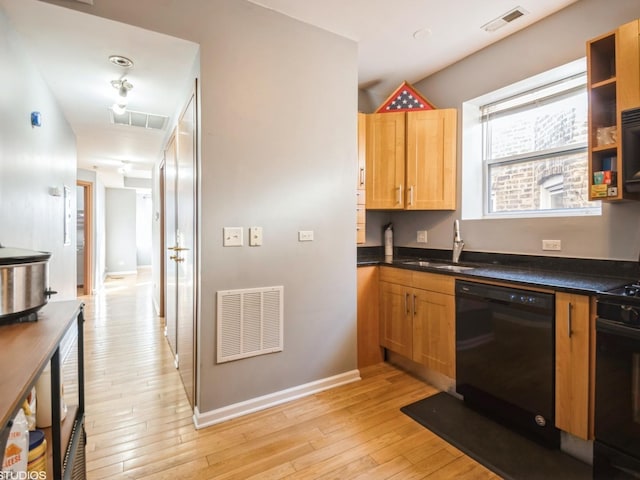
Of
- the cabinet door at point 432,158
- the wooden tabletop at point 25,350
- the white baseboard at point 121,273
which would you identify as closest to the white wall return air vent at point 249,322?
the wooden tabletop at point 25,350

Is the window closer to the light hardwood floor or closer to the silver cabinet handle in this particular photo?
the silver cabinet handle

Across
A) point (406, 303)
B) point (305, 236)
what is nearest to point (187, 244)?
point (305, 236)

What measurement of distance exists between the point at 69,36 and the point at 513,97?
3.30 meters

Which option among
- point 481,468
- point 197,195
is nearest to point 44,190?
point 197,195

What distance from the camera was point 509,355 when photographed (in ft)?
6.57

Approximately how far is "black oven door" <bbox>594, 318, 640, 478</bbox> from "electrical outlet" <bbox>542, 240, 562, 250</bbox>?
3.05 ft

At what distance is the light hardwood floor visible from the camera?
1709mm

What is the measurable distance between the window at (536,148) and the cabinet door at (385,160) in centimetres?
63

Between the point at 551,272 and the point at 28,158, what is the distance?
382cm

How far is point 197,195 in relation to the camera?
2.13 m

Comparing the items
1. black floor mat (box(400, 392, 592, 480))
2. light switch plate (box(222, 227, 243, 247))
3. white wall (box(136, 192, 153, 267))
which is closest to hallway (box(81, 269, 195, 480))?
light switch plate (box(222, 227, 243, 247))

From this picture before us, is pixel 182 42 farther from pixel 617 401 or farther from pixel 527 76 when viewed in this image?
pixel 617 401

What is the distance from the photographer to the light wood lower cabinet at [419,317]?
2.39m

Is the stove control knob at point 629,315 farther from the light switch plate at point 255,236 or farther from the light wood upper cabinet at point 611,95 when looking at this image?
the light switch plate at point 255,236
